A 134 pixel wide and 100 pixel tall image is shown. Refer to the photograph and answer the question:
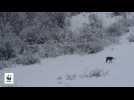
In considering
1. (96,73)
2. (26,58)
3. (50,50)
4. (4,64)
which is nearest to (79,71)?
(96,73)

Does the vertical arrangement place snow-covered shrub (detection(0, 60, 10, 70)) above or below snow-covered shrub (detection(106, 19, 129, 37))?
below

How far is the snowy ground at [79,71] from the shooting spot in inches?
115

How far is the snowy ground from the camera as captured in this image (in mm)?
2918

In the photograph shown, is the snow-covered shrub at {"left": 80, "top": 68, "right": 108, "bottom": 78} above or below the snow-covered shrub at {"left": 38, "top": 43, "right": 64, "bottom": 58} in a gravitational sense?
below

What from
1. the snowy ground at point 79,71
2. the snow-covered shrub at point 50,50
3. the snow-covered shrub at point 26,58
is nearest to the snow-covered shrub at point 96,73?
the snowy ground at point 79,71

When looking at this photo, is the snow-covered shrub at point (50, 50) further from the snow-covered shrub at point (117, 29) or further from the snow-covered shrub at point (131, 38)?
the snow-covered shrub at point (131, 38)

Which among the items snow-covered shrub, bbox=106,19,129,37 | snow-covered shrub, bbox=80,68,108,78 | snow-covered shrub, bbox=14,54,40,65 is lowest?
snow-covered shrub, bbox=80,68,108,78

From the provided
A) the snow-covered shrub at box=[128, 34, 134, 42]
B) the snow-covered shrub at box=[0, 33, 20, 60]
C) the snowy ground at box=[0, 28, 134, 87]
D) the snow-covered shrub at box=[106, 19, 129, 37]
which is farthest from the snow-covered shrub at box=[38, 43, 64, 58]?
the snow-covered shrub at box=[128, 34, 134, 42]

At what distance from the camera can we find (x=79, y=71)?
9.61 feet

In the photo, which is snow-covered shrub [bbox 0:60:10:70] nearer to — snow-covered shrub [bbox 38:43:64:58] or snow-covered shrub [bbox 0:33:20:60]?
snow-covered shrub [bbox 0:33:20:60]

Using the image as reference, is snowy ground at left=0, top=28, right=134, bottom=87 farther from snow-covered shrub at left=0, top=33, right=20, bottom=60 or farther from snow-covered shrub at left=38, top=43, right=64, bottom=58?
snow-covered shrub at left=0, top=33, right=20, bottom=60

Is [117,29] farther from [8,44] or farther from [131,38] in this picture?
[8,44]

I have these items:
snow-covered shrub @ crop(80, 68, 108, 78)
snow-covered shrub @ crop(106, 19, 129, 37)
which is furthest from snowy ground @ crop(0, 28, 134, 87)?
snow-covered shrub @ crop(106, 19, 129, 37)
